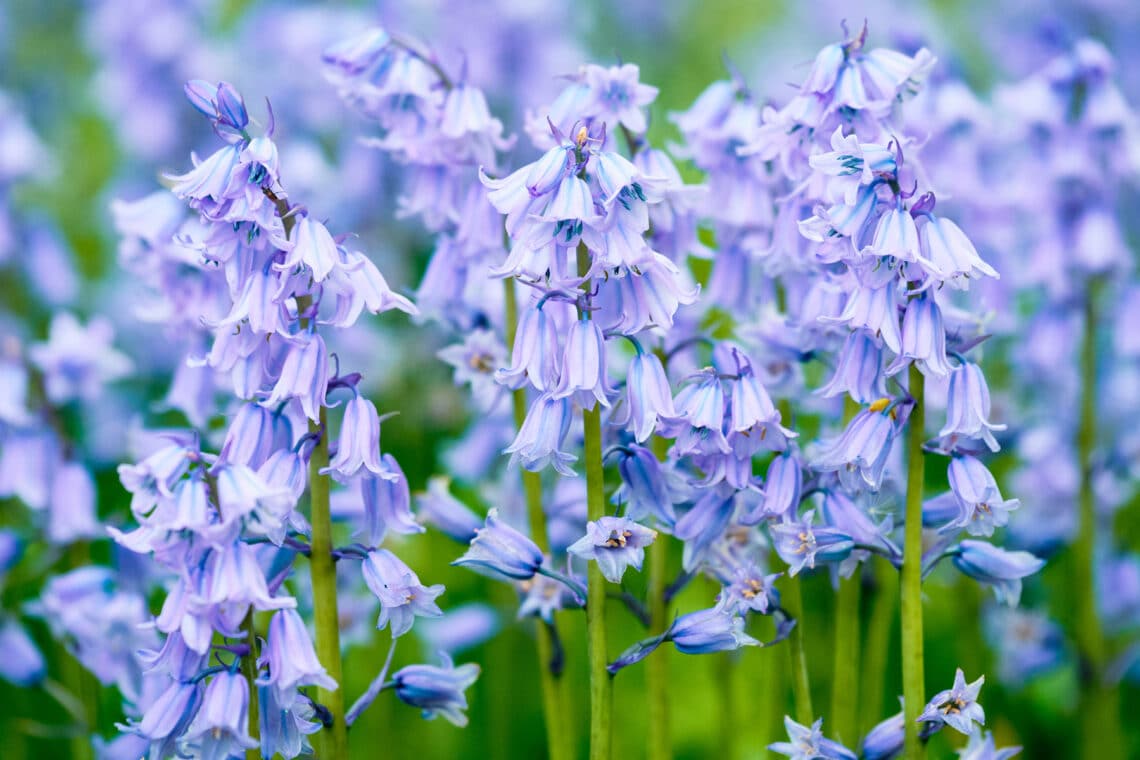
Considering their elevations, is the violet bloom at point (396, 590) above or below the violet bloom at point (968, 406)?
below

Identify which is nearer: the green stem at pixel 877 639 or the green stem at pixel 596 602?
the green stem at pixel 596 602

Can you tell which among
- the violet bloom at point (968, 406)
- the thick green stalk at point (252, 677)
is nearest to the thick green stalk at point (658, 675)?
the violet bloom at point (968, 406)

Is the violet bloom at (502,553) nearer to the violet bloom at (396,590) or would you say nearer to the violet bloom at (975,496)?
the violet bloom at (396,590)

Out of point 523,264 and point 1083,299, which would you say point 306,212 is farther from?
point 1083,299

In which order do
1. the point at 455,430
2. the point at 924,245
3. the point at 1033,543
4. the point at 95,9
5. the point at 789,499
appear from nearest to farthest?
1. the point at 924,245
2. the point at 789,499
3. the point at 1033,543
4. the point at 455,430
5. the point at 95,9

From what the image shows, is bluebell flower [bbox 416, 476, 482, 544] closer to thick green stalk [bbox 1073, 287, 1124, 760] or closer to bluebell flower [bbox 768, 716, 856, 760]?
bluebell flower [bbox 768, 716, 856, 760]

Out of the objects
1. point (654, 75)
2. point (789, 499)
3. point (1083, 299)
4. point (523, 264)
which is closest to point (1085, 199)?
point (1083, 299)

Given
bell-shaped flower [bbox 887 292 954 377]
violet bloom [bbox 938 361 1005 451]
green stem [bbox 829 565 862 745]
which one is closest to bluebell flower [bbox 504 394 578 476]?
bell-shaped flower [bbox 887 292 954 377]

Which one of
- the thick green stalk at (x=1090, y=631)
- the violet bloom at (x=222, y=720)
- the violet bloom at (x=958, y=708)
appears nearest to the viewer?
the violet bloom at (x=222, y=720)
